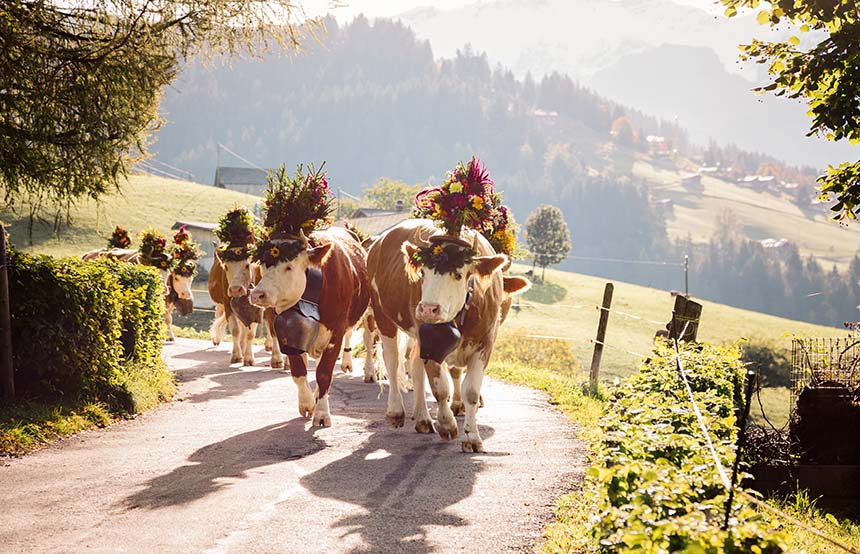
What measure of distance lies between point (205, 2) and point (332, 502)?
257 inches

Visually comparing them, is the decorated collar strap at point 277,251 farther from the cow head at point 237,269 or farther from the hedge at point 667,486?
the hedge at point 667,486

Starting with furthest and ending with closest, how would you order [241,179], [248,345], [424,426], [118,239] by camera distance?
[241,179] → [118,239] → [248,345] → [424,426]

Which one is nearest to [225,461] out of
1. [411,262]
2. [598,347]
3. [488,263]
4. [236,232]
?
[411,262]

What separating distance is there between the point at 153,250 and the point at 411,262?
1577 centimetres

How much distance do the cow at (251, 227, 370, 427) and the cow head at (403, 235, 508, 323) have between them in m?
1.80

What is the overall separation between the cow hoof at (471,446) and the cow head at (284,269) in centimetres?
295

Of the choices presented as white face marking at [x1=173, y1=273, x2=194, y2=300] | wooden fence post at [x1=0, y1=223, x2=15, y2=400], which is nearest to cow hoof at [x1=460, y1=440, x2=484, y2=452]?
wooden fence post at [x1=0, y1=223, x2=15, y2=400]

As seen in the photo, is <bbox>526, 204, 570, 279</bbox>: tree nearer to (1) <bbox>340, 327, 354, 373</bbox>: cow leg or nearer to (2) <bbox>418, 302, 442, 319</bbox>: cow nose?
(1) <bbox>340, 327, 354, 373</bbox>: cow leg

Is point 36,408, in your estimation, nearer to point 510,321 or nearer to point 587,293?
point 510,321

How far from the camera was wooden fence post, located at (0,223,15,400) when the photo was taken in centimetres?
1011

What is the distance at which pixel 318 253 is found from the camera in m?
11.1

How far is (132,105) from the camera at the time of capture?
11.3 metres

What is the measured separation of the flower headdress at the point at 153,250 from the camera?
23.7 metres

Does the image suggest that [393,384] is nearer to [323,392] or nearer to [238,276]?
[323,392]
